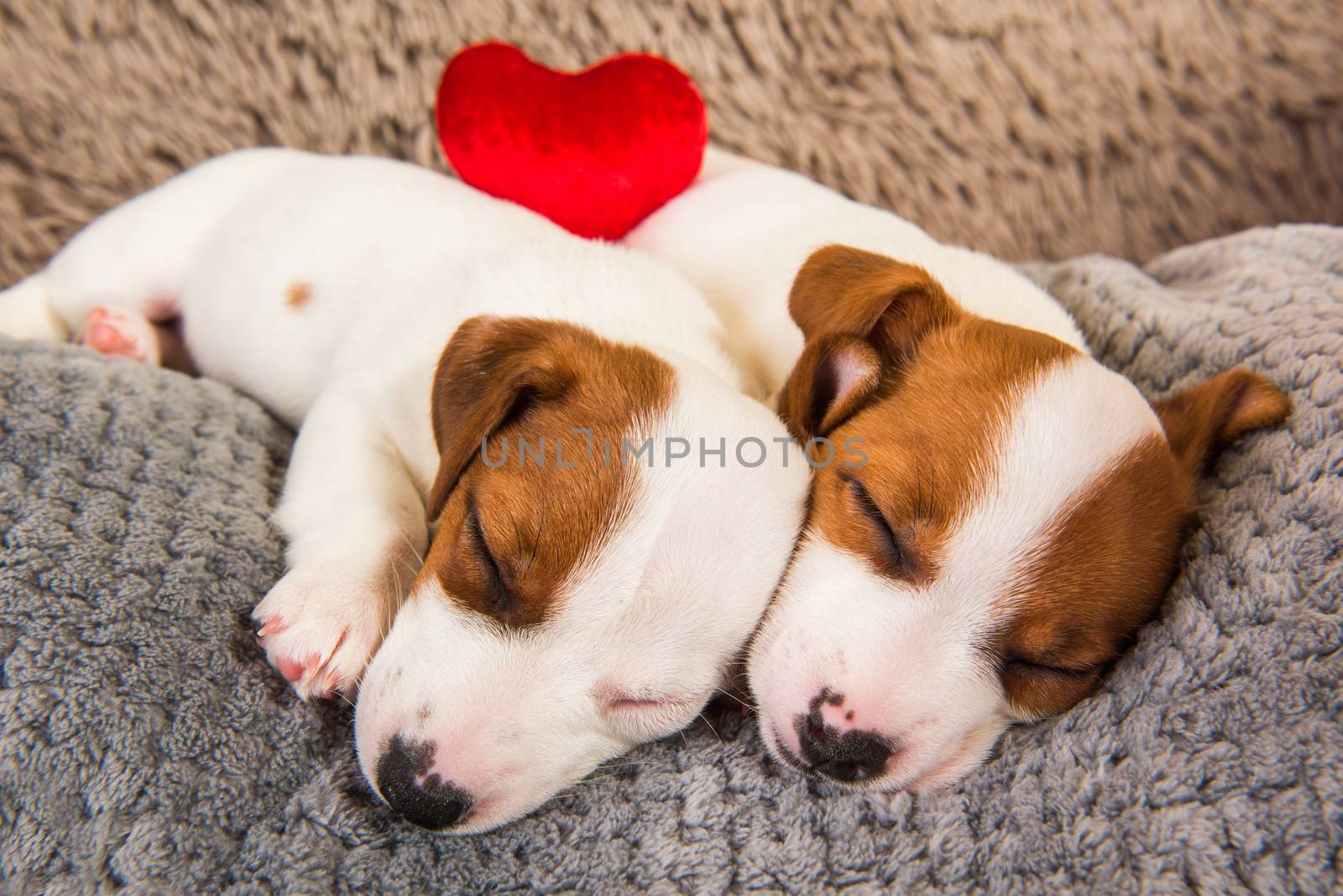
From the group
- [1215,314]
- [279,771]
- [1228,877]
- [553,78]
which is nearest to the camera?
[1228,877]

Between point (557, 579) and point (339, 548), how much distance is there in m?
0.46

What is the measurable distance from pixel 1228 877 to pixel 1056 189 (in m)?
2.34

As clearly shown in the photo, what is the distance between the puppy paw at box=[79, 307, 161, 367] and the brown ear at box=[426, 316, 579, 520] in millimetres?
1117

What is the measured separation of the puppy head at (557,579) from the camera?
4.70 ft

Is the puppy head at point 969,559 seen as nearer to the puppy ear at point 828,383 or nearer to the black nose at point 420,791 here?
the puppy ear at point 828,383

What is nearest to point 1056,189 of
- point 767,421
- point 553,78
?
point 553,78

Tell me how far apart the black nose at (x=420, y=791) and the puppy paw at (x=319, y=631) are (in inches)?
9.1

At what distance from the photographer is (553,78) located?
2.47 meters

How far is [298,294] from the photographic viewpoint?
7.86 feet

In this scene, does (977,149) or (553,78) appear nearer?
(553,78)

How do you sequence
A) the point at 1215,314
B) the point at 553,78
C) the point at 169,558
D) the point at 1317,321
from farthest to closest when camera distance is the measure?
the point at 553,78, the point at 1215,314, the point at 1317,321, the point at 169,558

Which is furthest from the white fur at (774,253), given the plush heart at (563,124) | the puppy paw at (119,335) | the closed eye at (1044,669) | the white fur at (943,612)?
the puppy paw at (119,335)

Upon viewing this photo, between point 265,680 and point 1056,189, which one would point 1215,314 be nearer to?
point 1056,189

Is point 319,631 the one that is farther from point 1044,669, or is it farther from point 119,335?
point 119,335
